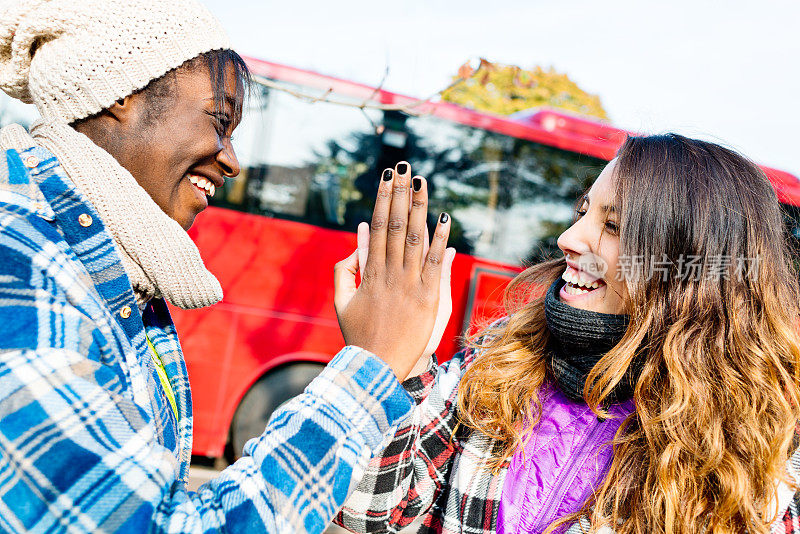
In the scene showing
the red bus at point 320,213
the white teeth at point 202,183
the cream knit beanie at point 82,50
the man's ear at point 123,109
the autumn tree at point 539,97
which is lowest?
the red bus at point 320,213

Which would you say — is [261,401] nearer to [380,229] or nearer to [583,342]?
[583,342]

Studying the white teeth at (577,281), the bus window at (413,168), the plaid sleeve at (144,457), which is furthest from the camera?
the bus window at (413,168)

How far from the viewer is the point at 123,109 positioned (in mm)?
1327

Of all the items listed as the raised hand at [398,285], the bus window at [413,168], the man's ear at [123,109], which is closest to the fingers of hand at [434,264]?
the raised hand at [398,285]

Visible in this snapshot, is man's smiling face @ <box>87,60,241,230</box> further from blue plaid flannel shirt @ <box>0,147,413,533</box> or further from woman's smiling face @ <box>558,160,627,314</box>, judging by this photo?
woman's smiling face @ <box>558,160,627,314</box>

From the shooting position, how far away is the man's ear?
1.32m

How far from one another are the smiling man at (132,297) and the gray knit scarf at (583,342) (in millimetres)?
707

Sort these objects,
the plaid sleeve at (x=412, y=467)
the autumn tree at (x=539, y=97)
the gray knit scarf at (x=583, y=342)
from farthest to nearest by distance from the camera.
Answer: the autumn tree at (x=539, y=97)
the gray knit scarf at (x=583, y=342)
the plaid sleeve at (x=412, y=467)

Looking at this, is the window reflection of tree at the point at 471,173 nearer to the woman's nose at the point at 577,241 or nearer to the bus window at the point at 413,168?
the bus window at the point at 413,168

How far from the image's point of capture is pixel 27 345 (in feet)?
2.67

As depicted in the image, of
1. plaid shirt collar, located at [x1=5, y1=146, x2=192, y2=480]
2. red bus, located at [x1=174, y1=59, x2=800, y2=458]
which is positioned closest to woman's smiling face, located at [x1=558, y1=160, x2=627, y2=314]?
plaid shirt collar, located at [x1=5, y1=146, x2=192, y2=480]

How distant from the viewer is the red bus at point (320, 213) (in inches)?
199

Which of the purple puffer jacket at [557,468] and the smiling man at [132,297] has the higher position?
the smiling man at [132,297]

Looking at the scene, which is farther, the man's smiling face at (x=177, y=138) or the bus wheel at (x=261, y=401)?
the bus wheel at (x=261, y=401)
